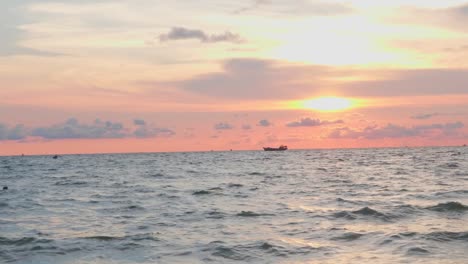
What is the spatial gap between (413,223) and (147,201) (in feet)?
63.5

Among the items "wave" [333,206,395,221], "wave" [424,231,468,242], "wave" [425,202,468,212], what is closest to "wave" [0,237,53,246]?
"wave" [333,206,395,221]

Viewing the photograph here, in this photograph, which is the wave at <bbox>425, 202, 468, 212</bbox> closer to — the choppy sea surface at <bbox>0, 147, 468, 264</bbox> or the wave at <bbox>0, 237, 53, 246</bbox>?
the choppy sea surface at <bbox>0, 147, 468, 264</bbox>

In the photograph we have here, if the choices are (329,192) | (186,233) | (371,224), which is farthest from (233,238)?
(329,192)

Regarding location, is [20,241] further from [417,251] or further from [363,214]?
[363,214]

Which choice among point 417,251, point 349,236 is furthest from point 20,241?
point 417,251

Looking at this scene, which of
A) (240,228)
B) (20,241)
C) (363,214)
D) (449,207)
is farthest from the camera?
(449,207)

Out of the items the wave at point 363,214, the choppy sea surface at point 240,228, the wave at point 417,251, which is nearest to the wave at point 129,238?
the choppy sea surface at point 240,228

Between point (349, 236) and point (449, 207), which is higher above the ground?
point (449, 207)

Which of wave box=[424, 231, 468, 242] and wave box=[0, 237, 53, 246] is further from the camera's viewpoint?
wave box=[0, 237, 53, 246]

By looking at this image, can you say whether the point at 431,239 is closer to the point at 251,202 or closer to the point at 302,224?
the point at 302,224

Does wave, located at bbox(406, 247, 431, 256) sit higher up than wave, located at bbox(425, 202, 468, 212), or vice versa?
wave, located at bbox(425, 202, 468, 212)

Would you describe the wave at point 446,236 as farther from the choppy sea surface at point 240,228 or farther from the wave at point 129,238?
the wave at point 129,238

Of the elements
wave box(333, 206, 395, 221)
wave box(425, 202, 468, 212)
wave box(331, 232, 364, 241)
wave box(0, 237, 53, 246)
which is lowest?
wave box(0, 237, 53, 246)

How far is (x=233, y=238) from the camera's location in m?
22.3
